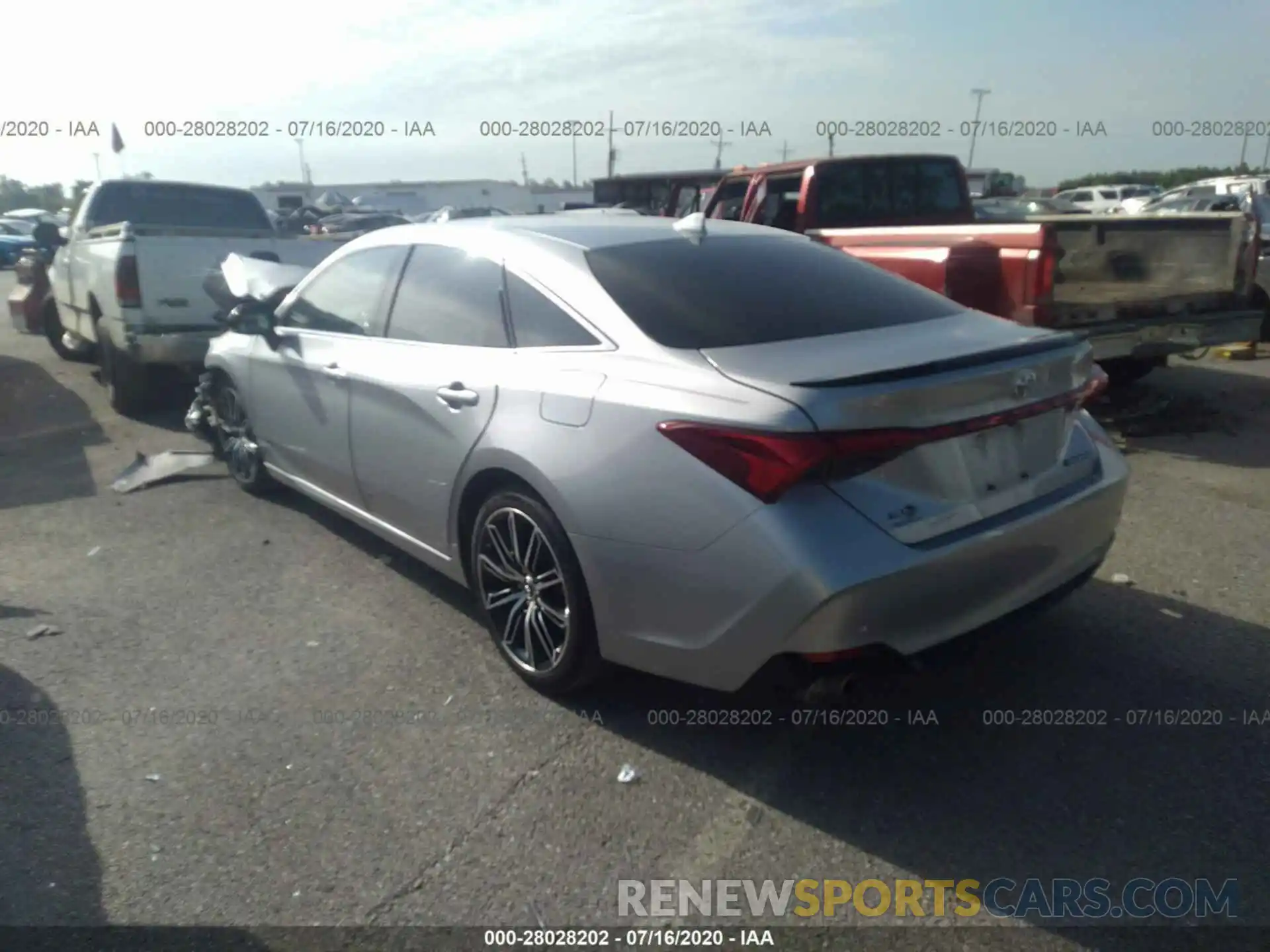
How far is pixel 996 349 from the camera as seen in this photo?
313 centimetres

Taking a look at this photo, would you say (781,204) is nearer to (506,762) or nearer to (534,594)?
(534,594)

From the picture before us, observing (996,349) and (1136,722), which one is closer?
(996,349)

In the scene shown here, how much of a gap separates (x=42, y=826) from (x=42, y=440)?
5730mm

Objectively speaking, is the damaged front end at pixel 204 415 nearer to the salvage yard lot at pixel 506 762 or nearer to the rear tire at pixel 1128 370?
the salvage yard lot at pixel 506 762

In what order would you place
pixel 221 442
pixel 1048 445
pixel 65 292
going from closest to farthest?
1. pixel 1048 445
2. pixel 221 442
3. pixel 65 292

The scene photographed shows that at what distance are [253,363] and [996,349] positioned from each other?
13.0ft

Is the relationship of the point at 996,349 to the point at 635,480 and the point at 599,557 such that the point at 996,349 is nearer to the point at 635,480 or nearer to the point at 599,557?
the point at 635,480

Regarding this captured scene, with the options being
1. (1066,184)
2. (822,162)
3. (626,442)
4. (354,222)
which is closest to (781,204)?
(822,162)

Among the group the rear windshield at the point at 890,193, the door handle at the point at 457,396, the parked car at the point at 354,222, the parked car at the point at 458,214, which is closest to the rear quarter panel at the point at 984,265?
the rear windshield at the point at 890,193

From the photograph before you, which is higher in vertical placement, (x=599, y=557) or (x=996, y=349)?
(x=996, y=349)

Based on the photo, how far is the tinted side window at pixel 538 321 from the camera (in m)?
3.46

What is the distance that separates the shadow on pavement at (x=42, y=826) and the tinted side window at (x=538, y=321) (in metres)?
2.09

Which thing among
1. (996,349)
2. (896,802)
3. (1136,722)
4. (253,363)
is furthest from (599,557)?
(253,363)

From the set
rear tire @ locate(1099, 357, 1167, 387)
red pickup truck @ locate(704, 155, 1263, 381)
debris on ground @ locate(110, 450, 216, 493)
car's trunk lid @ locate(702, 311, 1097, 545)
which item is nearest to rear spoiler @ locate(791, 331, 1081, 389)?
car's trunk lid @ locate(702, 311, 1097, 545)
